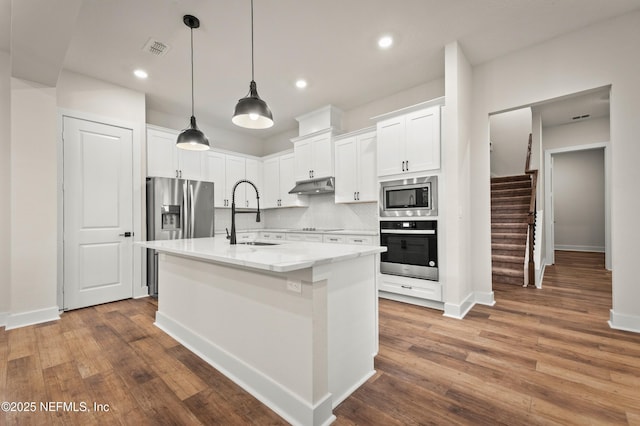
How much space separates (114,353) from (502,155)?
8.12 meters

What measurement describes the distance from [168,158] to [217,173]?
3.02ft

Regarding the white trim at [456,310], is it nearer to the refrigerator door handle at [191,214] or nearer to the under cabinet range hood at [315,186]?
the under cabinet range hood at [315,186]

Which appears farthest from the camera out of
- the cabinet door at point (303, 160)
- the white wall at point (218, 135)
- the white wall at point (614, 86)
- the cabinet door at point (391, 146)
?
the cabinet door at point (303, 160)

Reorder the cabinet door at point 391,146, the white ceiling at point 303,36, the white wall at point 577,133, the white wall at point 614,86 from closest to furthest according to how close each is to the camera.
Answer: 1. the white ceiling at point 303,36
2. the white wall at point 614,86
3. the cabinet door at point 391,146
4. the white wall at point 577,133

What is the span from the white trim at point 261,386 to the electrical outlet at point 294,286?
0.58 meters

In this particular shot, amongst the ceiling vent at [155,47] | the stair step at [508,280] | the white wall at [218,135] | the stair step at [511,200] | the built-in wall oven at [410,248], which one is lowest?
the stair step at [508,280]

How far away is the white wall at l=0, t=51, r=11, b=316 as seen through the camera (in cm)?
296

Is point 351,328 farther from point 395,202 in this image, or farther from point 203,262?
point 395,202

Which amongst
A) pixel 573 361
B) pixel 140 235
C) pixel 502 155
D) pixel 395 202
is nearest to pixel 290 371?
pixel 573 361

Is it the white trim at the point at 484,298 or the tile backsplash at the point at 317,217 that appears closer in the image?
the white trim at the point at 484,298

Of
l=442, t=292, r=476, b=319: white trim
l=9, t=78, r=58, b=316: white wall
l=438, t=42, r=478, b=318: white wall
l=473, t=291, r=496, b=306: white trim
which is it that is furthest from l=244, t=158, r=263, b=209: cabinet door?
l=473, t=291, r=496, b=306: white trim

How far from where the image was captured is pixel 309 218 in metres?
5.55

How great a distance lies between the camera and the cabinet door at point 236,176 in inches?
210

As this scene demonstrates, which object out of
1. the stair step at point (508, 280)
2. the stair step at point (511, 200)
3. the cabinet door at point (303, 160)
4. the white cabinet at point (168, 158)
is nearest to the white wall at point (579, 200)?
the stair step at point (511, 200)
